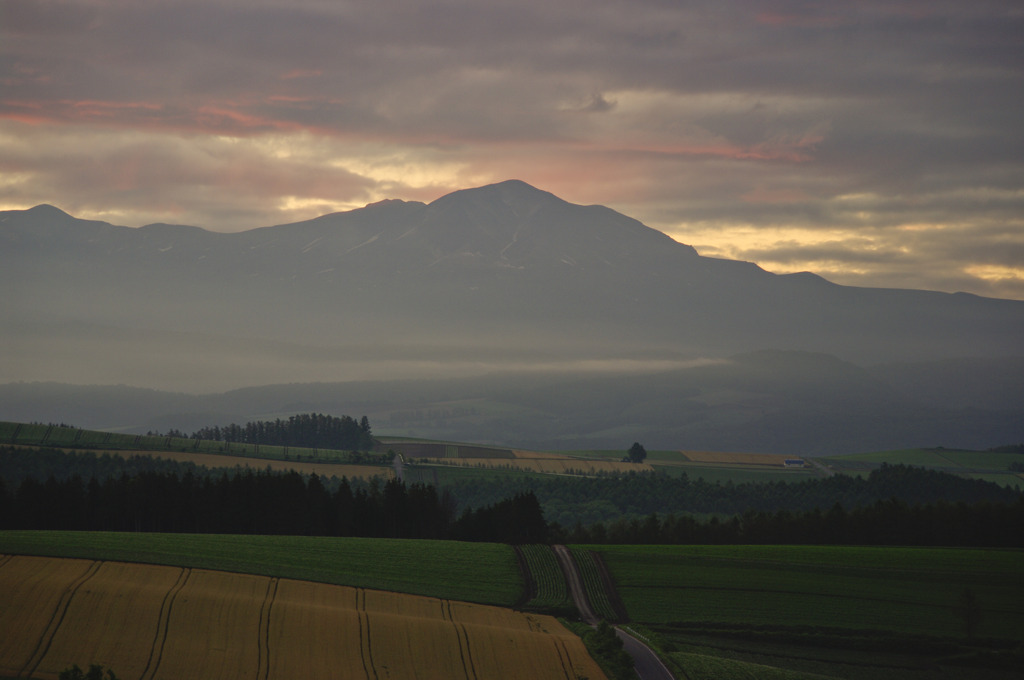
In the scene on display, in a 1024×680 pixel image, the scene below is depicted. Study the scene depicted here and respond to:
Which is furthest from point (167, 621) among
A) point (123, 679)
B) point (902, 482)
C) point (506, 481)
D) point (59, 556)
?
point (902, 482)

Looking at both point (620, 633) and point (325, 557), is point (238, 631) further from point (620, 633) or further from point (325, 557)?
point (620, 633)

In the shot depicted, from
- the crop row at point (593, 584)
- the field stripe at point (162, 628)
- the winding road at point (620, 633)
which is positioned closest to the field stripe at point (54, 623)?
the field stripe at point (162, 628)

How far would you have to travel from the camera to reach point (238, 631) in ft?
201

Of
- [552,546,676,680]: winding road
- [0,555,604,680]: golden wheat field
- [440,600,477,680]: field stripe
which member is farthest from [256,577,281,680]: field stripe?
[552,546,676,680]: winding road

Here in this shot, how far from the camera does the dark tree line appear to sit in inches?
4070

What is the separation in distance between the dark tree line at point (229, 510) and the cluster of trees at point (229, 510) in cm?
10

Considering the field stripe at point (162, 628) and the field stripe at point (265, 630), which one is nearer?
the field stripe at point (162, 628)

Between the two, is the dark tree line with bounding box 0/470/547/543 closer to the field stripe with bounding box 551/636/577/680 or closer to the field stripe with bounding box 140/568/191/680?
the field stripe with bounding box 551/636/577/680

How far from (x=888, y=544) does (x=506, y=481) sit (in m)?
79.3

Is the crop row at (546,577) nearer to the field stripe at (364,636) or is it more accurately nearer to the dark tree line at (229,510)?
the dark tree line at (229,510)

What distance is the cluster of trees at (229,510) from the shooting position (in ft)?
339

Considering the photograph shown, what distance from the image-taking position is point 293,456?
195125 millimetres

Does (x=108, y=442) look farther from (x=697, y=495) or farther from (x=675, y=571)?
(x=675, y=571)

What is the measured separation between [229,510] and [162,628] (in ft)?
157
